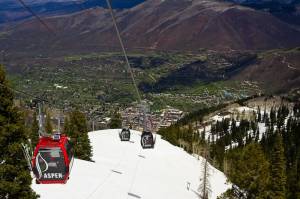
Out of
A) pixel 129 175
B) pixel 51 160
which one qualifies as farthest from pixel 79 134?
pixel 51 160

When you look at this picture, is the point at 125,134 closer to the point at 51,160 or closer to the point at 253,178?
the point at 253,178

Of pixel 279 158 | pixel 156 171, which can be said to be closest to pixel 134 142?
pixel 156 171

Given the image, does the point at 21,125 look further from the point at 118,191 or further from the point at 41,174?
the point at 118,191

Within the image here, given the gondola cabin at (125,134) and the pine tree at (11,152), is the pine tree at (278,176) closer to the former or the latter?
the gondola cabin at (125,134)

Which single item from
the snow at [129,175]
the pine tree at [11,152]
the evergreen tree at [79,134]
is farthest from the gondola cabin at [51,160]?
the evergreen tree at [79,134]

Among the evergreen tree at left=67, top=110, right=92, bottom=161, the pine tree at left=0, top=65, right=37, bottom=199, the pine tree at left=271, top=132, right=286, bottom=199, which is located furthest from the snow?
the pine tree at left=271, top=132, right=286, bottom=199

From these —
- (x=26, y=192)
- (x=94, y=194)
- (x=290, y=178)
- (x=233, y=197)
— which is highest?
(x=26, y=192)
